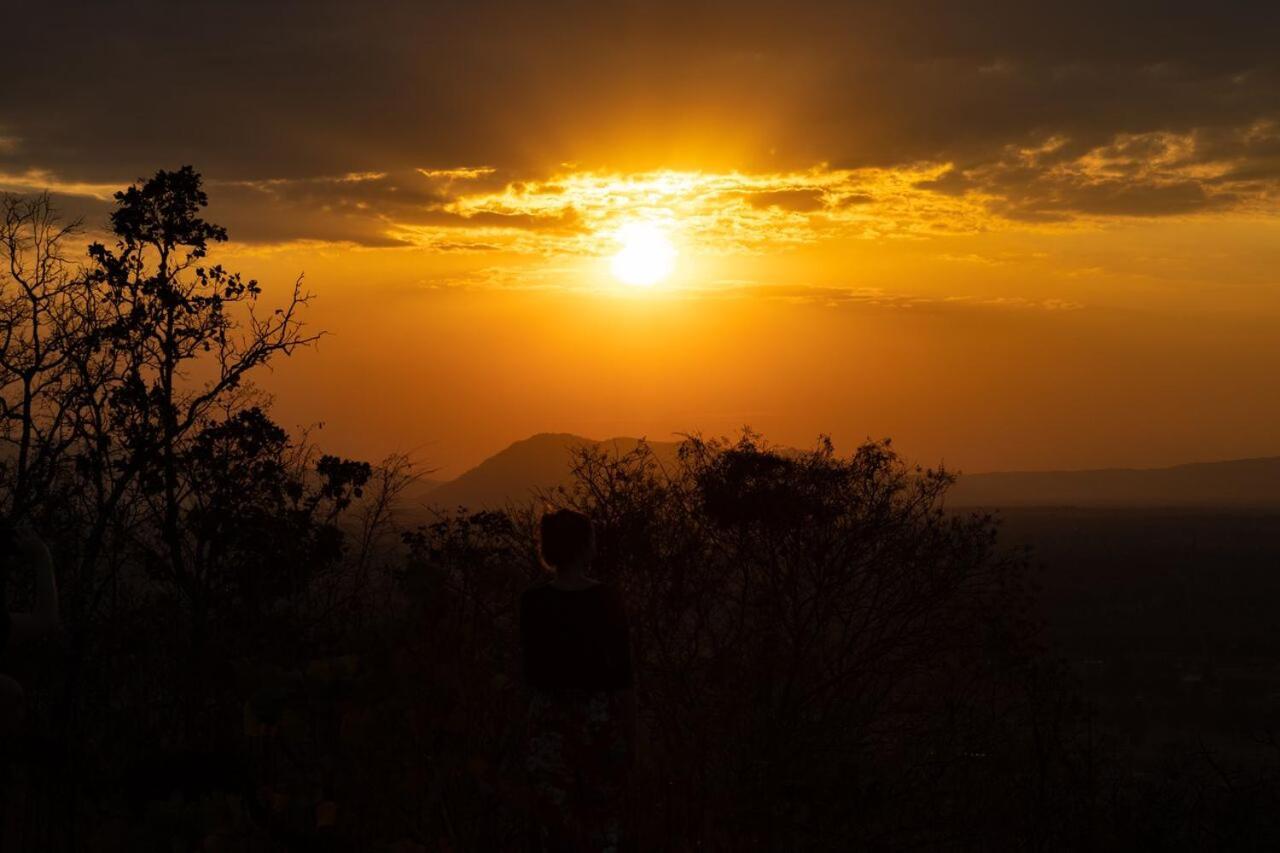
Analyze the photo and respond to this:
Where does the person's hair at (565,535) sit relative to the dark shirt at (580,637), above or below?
above

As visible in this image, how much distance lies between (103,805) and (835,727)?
7952mm

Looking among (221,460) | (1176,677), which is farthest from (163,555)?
(1176,677)

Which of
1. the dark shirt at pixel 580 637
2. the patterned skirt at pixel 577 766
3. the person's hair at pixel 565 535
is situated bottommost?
the patterned skirt at pixel 577 766

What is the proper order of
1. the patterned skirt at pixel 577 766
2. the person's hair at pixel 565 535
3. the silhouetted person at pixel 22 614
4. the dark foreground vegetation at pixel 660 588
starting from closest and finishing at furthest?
the silhouetted person at pixel 22 614 → the person's hair at pixel 565 535 → the patterned skirt at pixel 577 766 → the dark foreground vegetation at pixel 660 588

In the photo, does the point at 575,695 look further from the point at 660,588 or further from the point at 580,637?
the point at 660,588

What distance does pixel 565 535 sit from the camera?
187 inches

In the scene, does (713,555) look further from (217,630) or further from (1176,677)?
(1176,677)

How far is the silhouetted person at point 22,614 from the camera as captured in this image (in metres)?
3.75

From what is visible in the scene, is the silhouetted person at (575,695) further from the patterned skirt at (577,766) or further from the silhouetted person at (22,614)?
the silhouetted person at (22,614)

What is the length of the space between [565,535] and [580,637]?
18.3 inches

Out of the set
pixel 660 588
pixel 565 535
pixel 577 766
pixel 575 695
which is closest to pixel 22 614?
pixel 565 535

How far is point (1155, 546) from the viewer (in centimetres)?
12231

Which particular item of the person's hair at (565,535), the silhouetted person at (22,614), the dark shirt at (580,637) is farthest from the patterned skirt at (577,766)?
the silhouetted person at (22,614)

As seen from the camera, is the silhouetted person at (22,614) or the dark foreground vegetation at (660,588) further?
the dark foreground vegetation at (660,588)
